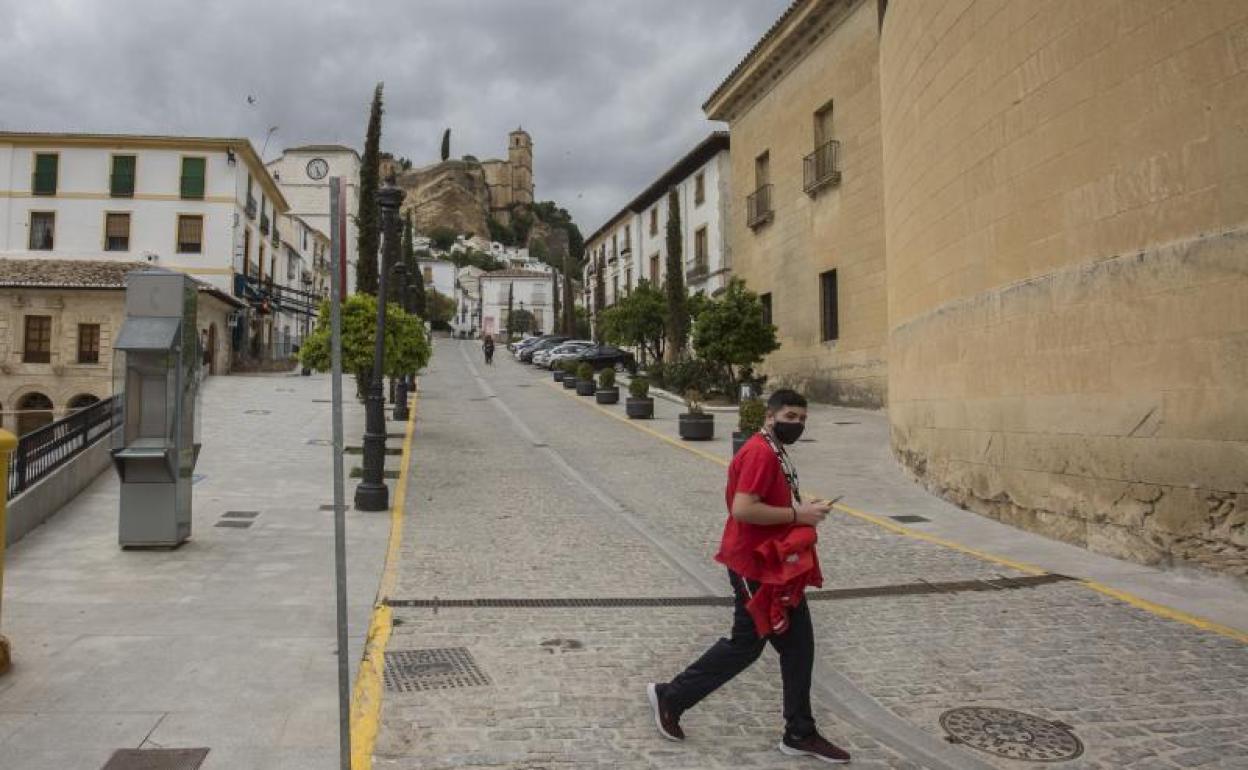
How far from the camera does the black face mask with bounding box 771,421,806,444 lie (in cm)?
376

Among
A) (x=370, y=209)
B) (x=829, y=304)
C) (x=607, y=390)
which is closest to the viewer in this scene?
(x=829, y=304)

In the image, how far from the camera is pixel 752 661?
371 centimetres

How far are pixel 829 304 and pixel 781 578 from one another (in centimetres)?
2096

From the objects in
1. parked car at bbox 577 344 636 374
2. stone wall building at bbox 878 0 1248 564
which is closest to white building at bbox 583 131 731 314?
parked car at bbox 577 344 636 374

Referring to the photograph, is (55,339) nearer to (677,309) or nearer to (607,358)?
(607,358)

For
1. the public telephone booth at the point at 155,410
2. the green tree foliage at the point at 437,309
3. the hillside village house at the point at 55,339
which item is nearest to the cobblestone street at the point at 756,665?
the public telephone booth at the point at 155,410

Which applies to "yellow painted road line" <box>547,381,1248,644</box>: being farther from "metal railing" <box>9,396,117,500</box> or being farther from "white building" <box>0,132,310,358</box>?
"white building" <box>0,132,310,358</box>

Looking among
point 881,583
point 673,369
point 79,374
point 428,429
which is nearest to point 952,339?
point 881,583

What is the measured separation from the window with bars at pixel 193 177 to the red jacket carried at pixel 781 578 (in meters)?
39.3

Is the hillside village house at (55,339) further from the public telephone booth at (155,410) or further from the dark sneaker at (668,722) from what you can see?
the dark sneaker at (668,722)

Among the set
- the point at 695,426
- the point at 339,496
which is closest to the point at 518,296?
the point at 695,426

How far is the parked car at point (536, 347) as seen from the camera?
48.3 metres

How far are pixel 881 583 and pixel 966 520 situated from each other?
10.4ft

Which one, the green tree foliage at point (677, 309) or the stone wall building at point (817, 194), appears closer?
the stone wall building at point (817, 194)
